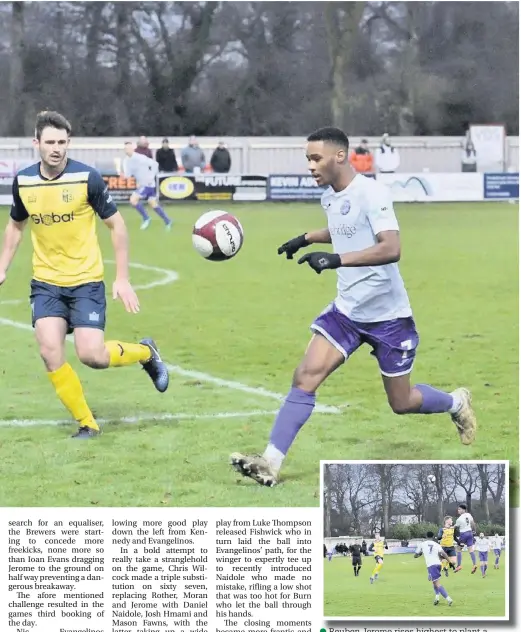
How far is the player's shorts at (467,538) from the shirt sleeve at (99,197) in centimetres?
304

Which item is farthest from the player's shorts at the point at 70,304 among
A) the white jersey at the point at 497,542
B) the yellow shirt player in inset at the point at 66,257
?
the white jersey at the point at 497,542

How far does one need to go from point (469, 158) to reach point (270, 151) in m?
6.39

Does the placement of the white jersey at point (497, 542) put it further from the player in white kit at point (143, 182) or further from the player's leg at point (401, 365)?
the player in white kit at point (143, 182)

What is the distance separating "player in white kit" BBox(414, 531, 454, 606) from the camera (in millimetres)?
6445

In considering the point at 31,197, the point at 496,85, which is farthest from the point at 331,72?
the point at 31,197

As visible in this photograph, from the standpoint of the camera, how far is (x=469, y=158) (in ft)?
124

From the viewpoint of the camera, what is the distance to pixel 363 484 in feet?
22.1

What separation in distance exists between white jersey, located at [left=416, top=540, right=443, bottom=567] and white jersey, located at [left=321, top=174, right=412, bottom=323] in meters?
1.33

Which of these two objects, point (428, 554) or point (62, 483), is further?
point (62, 483)

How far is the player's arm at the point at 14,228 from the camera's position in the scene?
305 inches

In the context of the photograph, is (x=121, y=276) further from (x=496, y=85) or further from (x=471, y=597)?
(x=496, y=85)

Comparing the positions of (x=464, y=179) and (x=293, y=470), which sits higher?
(x=464, y=179)


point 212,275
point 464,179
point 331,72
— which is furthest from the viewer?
point 331,72

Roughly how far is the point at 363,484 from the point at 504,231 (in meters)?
16.6
